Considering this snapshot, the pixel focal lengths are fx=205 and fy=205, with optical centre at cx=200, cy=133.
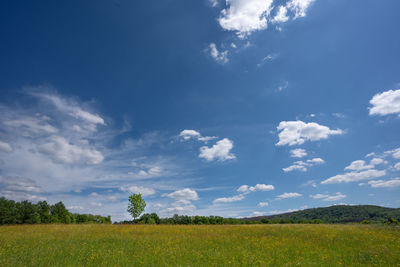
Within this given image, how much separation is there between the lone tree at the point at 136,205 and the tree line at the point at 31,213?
13.9 meters

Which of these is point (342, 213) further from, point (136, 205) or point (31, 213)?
point (31, 213)

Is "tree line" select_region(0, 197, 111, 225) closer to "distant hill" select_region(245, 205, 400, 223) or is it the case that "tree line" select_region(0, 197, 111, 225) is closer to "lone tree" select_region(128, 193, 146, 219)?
"lone tree" select_region(128, 193, 146, 219)

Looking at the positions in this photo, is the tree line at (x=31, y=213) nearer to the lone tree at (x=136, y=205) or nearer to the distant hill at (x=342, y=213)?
the lone tree at (x=136, y=205)

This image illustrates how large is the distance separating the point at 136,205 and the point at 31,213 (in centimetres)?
2126

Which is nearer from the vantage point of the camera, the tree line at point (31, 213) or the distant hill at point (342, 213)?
the tree line at point (31, 213)

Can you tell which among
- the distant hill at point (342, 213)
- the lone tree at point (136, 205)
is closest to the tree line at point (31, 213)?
the lone tree at point (136, 205)

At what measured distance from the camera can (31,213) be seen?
131ft

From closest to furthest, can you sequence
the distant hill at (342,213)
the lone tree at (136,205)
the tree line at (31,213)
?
the tree line at (31,213)
the lone tree at (136,205)
the distant hill at (342,213)

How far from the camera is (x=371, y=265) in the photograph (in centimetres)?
990

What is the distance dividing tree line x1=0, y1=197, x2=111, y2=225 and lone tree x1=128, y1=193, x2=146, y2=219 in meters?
13.9

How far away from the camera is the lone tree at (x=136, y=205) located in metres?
52.9

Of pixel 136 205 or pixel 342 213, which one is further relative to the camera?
pixel 342 213

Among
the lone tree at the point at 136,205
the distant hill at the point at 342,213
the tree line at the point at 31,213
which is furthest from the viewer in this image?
the distant hill at the point at 342,213

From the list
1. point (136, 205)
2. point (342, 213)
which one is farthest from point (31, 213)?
point (342, 213)
